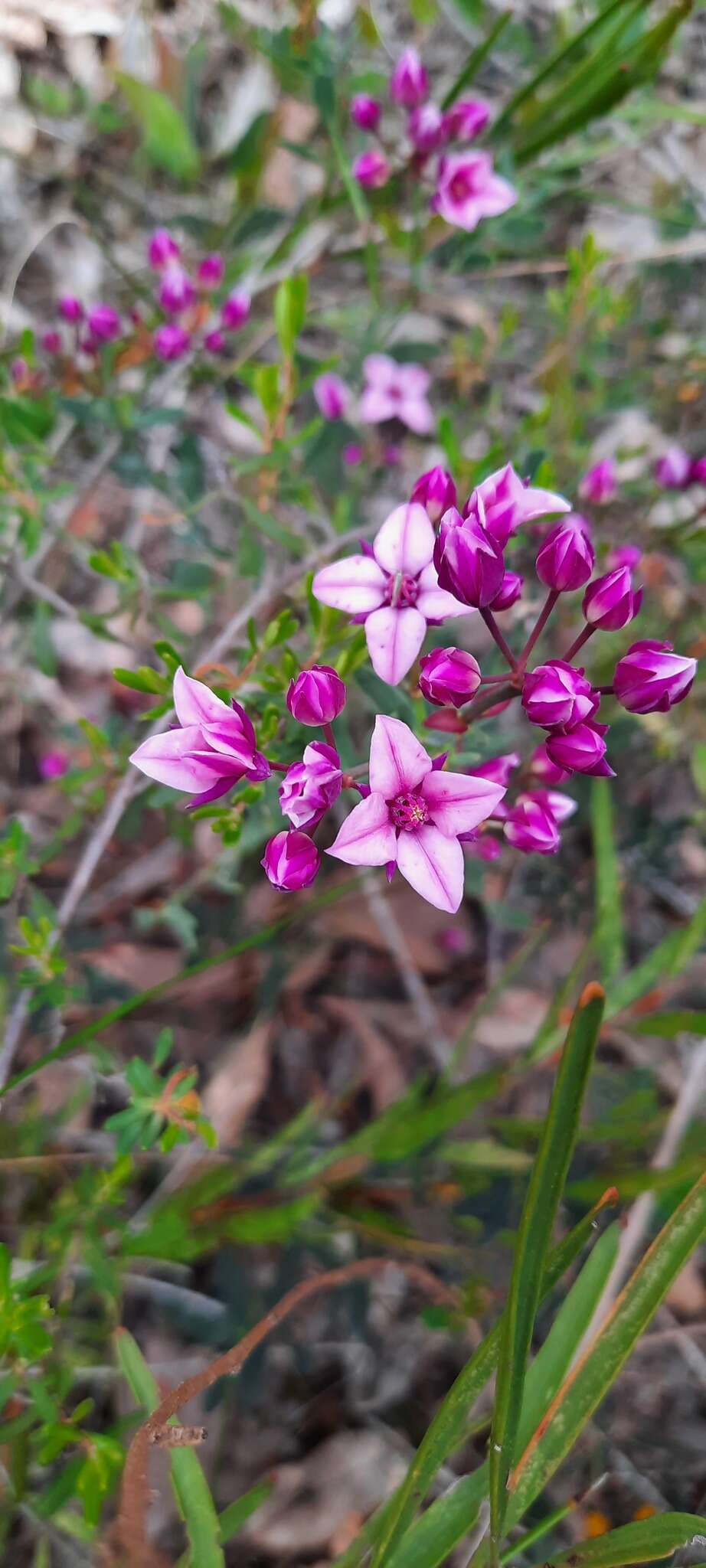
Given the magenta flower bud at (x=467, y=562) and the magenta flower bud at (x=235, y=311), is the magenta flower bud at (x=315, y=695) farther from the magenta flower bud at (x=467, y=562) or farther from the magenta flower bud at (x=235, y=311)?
the magenta flower bud at (x=235, y=311)

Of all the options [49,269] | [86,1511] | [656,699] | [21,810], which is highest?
[656,699]

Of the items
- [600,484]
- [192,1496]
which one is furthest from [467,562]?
[192,1496]

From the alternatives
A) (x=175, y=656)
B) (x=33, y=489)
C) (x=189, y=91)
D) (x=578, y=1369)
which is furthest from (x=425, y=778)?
(x=189, y=91)

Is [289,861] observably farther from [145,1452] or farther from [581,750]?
[145,1452]

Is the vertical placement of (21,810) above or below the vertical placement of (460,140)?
below

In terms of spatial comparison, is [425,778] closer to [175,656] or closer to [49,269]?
[175,656]

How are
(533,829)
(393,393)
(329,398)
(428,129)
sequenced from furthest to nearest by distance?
(393,393) < (329,398) < (428,129) < (533,829)

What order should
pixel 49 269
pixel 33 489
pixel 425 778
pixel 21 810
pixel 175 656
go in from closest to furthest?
pixel 425 778 → pixel 175 656 → pixel 33 489 → pixel 21 810 → pixel 49 269

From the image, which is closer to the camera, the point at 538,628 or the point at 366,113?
the point at 538,628
